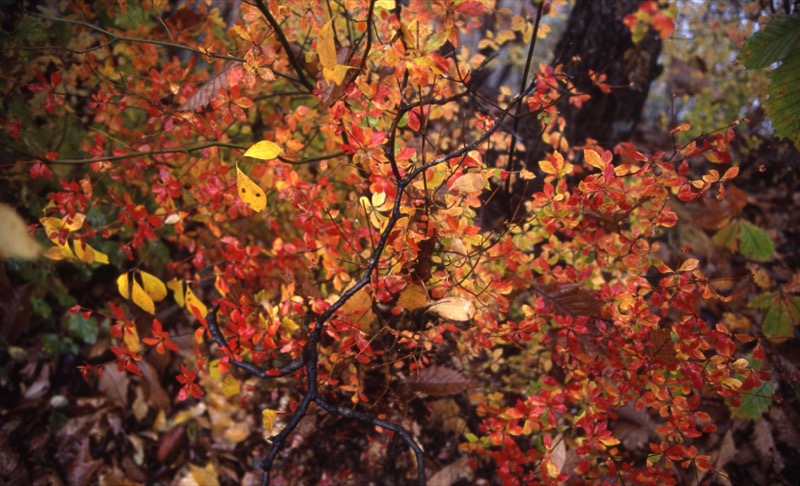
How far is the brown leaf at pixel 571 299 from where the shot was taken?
167 cm

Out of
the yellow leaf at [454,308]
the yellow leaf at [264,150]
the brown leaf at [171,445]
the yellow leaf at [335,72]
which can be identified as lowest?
the brown leaf at [171,445]

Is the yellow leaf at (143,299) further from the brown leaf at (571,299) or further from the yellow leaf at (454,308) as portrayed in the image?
the brown leaf at (571,299)

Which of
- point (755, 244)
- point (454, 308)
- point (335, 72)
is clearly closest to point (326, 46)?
point (335, 72)

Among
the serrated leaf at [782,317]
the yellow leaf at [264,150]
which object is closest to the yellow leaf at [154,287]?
the yellow leaf at [264,150]

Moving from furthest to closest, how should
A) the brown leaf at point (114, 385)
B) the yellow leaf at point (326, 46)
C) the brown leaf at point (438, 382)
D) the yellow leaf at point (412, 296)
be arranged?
the brown leaf at point (114, 385) < the brown leaf at point (438, 382) < the yellow leaf at point (412, 296) < the yellow leaf at point (326, 46)

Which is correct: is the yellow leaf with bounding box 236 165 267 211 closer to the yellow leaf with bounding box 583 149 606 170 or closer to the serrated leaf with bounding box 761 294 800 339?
the yellow leaf with bounding box 583 149 606 170

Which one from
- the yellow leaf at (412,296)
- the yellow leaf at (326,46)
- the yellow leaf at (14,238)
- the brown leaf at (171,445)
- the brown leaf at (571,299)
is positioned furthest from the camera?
the brown leaf at (171,445)

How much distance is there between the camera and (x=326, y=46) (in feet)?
3.87

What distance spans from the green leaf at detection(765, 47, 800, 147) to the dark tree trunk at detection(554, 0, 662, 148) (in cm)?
114

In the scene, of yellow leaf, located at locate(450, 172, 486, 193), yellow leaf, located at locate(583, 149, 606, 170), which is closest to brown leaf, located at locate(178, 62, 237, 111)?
yellow leaf, located at locate(450, 172, 486, 193)

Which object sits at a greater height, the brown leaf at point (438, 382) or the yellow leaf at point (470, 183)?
the yellow leaf at point (470, 183)

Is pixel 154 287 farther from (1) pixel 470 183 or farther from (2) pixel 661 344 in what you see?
(2) pixel 661 344

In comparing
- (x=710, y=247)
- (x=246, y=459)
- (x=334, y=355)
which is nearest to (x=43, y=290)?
(x=246, y=459)

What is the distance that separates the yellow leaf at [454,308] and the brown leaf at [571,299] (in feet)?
1.00
